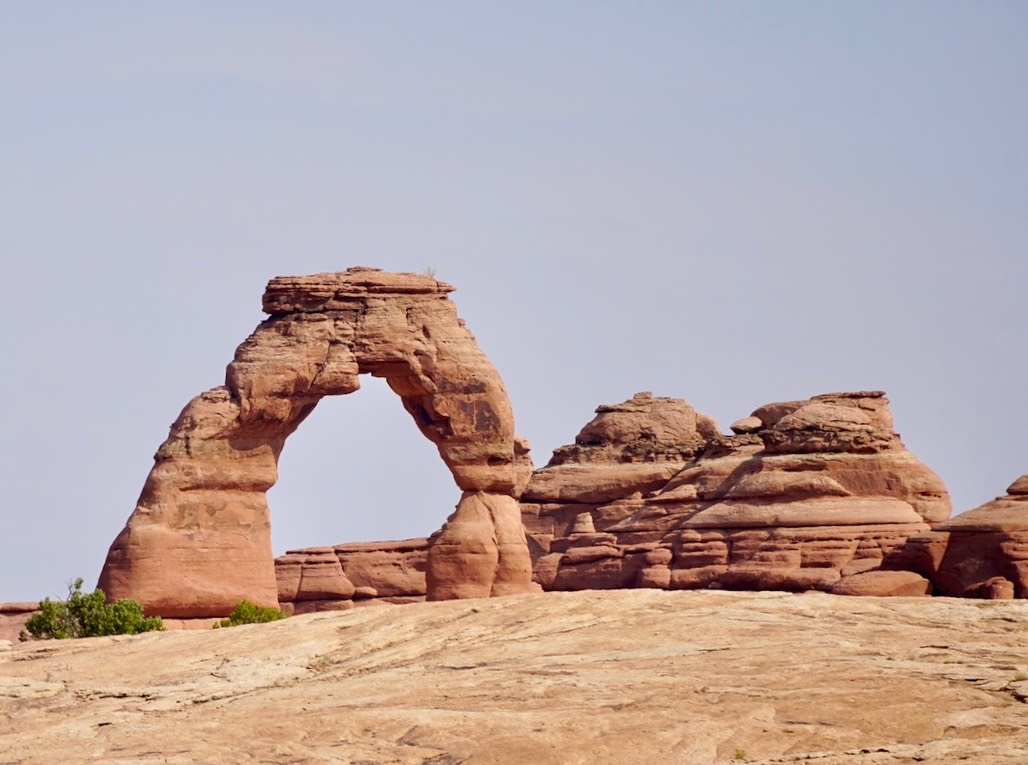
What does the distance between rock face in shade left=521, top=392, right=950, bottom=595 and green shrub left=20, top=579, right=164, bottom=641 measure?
14237 mm

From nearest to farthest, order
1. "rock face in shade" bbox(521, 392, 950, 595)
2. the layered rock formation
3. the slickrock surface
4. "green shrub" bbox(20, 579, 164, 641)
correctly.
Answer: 1. the slickrock surface
2. "green shrub" bbox(20, 579, 164, 641)
3. "rock face in shade" bbox(521, 392, 950, 595)
4. the layered rock formation

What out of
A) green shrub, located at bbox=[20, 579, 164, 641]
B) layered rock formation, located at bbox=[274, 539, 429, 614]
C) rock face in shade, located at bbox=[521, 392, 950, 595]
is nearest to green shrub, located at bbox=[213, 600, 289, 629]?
green shrub, located at bbox=[20, 579, 164, 641]

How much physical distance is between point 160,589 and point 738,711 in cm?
2374

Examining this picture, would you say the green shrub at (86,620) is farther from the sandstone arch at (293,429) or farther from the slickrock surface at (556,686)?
the slickrock surface at (556,686)

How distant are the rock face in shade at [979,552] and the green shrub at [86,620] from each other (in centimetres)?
1546

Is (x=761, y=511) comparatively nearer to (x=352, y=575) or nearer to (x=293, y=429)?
(x=352, y=575)

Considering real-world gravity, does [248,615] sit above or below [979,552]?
below

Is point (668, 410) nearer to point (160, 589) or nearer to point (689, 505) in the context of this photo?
point (689, 505)

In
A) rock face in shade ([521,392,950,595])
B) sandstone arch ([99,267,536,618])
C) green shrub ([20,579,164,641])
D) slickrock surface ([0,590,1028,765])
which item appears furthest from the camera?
rock face in shade ([521,392,950,595])

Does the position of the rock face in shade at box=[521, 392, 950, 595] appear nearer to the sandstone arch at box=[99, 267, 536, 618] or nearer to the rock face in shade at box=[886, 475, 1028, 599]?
the rock face in shade at box=[886, 475, 1028, 599]

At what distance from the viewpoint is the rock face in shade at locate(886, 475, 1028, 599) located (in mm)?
44812

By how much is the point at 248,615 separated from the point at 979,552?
1441 cm

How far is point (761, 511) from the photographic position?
176 feet

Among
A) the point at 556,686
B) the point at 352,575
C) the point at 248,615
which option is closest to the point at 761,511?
the point at 352,575
